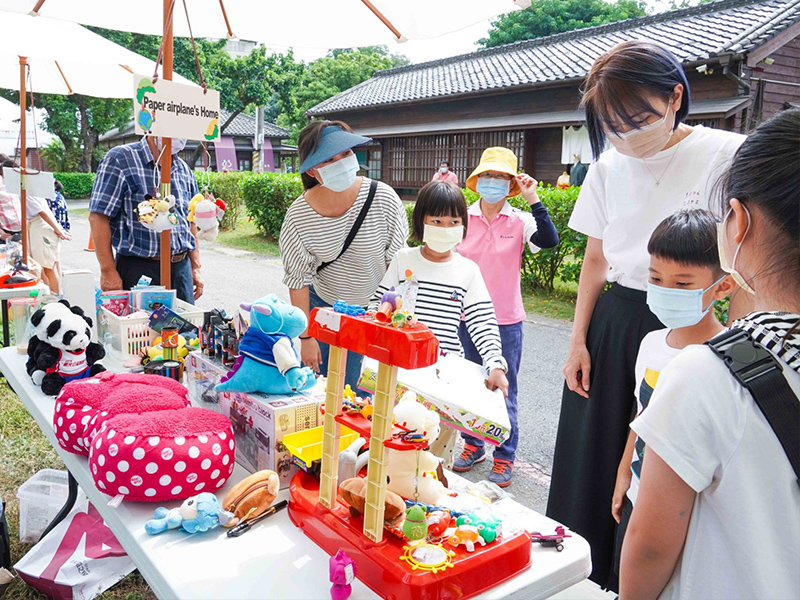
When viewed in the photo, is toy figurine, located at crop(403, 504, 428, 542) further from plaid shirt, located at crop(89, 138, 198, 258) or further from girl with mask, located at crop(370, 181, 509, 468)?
plaid shirt, located at crop(89, 138, 198, 258)

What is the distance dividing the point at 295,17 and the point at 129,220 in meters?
1.37

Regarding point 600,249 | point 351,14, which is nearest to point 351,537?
point 600,249

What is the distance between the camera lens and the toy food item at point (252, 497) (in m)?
1.34

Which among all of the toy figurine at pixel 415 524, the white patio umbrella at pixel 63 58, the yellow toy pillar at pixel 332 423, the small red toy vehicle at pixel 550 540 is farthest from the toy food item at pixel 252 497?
the white patio umbrella at pixel 63 58

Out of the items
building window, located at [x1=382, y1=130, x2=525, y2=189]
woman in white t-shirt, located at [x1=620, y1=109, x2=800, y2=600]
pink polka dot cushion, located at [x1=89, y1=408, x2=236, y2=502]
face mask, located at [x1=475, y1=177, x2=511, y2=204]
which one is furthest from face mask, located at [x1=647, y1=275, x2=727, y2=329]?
building window, located at [x1=382, y1=130, x2=525, y2=189]

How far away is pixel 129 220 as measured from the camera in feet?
10.5

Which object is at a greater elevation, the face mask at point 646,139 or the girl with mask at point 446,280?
the face mask at point 646,139

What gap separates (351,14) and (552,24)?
35621mm

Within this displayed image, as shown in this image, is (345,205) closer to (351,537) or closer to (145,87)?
(145,87)

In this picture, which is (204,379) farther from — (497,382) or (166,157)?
(166,157)

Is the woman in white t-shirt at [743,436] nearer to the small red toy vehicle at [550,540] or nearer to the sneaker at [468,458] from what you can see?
the small red toy vehicle at [550,540]

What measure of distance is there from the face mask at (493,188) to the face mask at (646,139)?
4.36 feet

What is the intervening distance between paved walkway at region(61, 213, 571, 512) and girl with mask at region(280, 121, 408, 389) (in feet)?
4.47

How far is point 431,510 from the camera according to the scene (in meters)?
1.21
